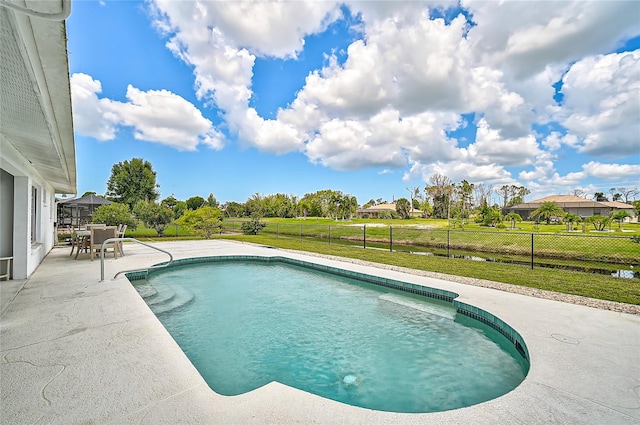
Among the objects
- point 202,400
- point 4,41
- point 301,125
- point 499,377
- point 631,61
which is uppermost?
point 301,125

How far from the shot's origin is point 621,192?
4794 centimetres

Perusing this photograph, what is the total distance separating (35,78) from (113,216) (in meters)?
15.1

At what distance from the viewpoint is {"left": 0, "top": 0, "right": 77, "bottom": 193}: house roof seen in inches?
55.9

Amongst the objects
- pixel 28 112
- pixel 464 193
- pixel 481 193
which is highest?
pixel 481 193

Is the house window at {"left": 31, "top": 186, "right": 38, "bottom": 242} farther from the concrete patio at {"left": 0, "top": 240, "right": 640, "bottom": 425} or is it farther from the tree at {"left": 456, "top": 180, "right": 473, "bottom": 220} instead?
the tree at {"left": 456, "top": 180, "right": 473, "bottom": 220}

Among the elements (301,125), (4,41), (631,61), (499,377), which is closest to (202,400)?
(4,41)

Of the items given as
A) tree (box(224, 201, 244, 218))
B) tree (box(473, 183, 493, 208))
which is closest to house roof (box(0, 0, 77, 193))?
tree (box(224, 201, 244, 218))

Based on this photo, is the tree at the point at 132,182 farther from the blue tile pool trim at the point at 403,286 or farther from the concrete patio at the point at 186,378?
the concrete patio at the point at 186,378

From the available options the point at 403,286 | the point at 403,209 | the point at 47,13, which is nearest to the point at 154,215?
the point at 403,286

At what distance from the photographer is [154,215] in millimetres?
15875

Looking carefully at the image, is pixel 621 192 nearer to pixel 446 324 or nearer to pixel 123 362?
pixel 446 324

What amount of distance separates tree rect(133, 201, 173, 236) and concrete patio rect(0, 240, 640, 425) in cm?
1322

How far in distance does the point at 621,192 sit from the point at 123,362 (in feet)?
223

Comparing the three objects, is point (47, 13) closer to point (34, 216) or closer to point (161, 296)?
point (161, 296)
